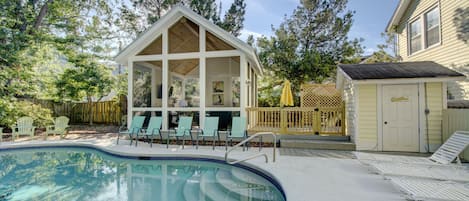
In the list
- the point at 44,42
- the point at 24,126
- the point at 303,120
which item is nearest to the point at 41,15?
the point at 44,42

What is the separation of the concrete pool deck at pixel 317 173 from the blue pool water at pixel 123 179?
0.29 m

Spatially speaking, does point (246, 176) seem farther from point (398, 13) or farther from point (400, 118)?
point (398, 13)

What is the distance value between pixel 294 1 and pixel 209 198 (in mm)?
14762

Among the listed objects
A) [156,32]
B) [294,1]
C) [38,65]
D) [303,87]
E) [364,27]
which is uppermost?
[294,1]

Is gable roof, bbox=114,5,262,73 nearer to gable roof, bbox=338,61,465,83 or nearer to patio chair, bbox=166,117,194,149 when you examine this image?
patio chair, bbox=166,117,194,149

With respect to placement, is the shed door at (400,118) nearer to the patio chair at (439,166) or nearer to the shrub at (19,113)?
the patio chair at (439,166)

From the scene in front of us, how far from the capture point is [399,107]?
7266mm

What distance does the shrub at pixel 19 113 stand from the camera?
1083 centimetres

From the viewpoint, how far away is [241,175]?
5.93 m

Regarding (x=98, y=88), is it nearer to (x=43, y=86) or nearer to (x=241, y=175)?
(x=43, y=86)

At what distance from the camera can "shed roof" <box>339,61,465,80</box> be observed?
6.89m

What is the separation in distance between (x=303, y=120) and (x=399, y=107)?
119 inches

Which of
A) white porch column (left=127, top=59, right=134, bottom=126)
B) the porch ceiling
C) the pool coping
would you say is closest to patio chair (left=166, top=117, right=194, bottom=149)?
the pool coping

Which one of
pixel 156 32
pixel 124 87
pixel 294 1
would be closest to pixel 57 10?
pixel 124 87
